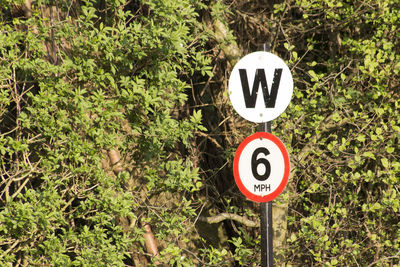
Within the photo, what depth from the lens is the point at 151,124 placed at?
5.98 meters

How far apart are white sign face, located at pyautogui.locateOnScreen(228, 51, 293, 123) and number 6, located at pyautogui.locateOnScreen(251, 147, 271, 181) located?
0.87 feet

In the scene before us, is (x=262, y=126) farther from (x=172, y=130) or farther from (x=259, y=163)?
(x=172, y=130)

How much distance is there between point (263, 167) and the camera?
16.2 feet

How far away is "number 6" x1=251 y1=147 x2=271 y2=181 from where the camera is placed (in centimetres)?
494

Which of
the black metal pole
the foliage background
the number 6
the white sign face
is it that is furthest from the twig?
the white sign face

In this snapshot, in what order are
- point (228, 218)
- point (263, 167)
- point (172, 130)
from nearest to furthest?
point (263, 167)
point (172, 130)
point (228, 218)

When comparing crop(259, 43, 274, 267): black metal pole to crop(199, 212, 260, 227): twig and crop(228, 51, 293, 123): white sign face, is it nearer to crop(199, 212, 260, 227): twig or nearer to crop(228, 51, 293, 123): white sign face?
crop(228, 51, 293, 123): white sign face

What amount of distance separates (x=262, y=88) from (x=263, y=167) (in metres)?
0.67

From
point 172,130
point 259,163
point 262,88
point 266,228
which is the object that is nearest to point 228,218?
point 172,130

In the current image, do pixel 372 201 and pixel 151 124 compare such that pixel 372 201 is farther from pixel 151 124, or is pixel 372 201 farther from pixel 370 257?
pixel 151 124

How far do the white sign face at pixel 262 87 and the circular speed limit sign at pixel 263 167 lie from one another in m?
0.22

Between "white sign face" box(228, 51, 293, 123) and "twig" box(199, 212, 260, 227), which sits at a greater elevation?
"white sign face" box(228, 51, 293, 123)

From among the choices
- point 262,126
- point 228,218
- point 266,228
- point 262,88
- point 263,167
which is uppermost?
point 262,88

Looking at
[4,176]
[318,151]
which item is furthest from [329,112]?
[4,176]
